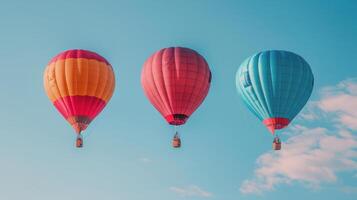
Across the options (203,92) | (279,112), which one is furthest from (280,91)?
(203,92)

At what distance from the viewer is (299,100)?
164ft

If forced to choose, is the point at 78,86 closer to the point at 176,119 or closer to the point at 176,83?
the point at 176,83

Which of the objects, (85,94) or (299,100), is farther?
(299,100)

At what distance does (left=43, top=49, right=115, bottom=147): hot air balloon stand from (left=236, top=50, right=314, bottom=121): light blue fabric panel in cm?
906

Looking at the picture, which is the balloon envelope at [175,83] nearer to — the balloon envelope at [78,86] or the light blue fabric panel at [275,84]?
the balloon envelope at [78,86]

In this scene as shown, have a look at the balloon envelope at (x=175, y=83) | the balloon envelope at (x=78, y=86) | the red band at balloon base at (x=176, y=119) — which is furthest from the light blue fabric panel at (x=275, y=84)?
the balloon envelope at (x=78, y=86)

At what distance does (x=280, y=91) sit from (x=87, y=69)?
1198 centimetres

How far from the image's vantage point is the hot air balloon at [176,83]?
4744 centimetres

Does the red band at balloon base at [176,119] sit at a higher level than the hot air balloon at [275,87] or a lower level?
lower

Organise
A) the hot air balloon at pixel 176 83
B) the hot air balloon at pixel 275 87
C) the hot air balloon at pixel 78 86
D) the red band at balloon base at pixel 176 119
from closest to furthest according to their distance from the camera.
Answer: the hot air balloon at pixel 78 86 < the hot air balloon at pixel 176 83 < the red band at balloon base at pixel 176 119 < the hot air balloon at pixel 275 87

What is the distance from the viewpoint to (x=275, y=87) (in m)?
49.2

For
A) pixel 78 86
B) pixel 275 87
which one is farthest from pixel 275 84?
pixel 78 86

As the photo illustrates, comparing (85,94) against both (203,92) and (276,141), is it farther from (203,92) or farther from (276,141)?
(276,141)

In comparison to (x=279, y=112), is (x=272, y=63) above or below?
above
